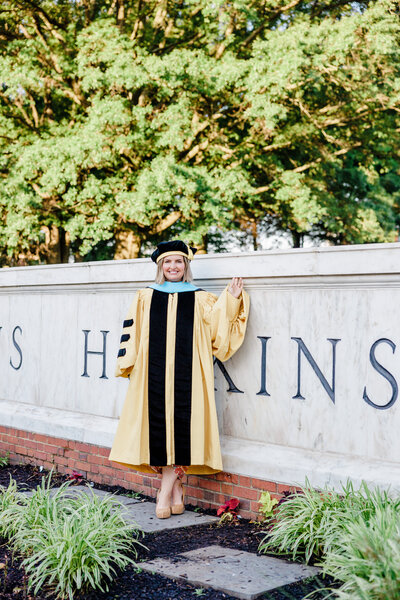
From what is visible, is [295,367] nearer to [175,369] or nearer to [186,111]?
[175,369]

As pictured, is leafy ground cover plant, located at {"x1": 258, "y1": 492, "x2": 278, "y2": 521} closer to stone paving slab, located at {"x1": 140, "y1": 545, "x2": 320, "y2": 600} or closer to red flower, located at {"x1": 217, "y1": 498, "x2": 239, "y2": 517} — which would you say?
red flower, located at {"x1": 217, "y1": 498, "x2": 239, "y2": 517}

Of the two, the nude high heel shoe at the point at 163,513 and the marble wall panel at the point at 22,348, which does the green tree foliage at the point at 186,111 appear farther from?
the nude high heel shoe at the point at 163,513

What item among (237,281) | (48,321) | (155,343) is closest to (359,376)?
(237,281)

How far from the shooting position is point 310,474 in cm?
411

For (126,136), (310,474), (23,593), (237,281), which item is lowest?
(23,593)

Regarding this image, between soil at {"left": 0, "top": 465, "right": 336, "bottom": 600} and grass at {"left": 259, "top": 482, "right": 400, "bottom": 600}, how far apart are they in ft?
0.46

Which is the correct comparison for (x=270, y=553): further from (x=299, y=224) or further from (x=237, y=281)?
(x=299, y=224)

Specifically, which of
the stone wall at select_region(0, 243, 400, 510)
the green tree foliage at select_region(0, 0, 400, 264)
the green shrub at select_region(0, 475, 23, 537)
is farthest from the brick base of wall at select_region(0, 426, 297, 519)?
the green tree foliage at select_region(0, 0, 400, 264)

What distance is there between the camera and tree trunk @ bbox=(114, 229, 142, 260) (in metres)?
16.6

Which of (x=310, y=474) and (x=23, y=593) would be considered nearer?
(x=23, y=593)

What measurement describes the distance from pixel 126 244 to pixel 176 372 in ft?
40.9

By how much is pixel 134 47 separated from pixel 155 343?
37.5 feet

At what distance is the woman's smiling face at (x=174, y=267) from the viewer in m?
4.69

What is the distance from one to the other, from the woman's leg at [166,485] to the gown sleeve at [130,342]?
72cm
